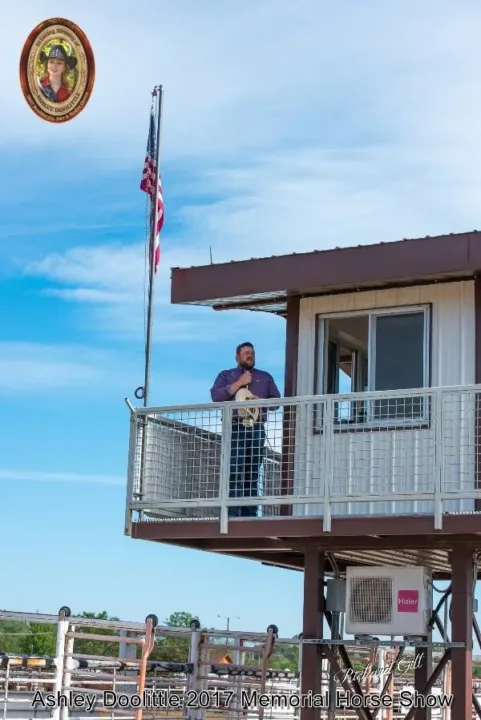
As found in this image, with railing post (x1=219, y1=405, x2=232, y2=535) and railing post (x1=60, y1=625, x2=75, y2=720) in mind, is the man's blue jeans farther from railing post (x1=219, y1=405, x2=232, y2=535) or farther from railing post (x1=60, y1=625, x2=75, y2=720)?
railing post (x1=60, y1=625, x2=75, y2=720)

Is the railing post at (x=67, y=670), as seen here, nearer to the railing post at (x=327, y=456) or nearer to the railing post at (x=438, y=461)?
the railing post at (x=327, y=456)

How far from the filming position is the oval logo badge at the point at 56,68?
20.6 m

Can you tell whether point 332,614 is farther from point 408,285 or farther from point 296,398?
point 408,285

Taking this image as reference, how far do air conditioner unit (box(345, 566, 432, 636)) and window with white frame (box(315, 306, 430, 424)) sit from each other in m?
1.80

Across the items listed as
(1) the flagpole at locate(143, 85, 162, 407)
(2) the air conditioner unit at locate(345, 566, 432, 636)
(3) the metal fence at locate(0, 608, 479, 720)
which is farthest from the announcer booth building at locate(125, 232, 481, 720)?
(1) the flagpole at locate(143, 85, 162, 407)

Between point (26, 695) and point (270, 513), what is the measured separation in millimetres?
6368

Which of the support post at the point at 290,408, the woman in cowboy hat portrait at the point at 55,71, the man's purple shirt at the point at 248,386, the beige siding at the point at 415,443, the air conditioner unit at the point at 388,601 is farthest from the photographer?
the woman in cowboy hat portrait at the point at 55,71

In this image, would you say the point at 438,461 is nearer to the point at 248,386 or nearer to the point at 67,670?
the point at 248,386

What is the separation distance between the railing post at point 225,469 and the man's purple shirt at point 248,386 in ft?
2.44

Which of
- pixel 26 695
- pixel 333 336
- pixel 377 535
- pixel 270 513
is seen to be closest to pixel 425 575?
pixel 377 535

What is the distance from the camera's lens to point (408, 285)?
15.8 m

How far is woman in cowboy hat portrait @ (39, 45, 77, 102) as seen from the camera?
20.9 meters

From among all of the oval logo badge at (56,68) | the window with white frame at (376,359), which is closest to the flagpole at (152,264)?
the oval logo badge at (56,68)

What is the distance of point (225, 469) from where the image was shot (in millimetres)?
15062
